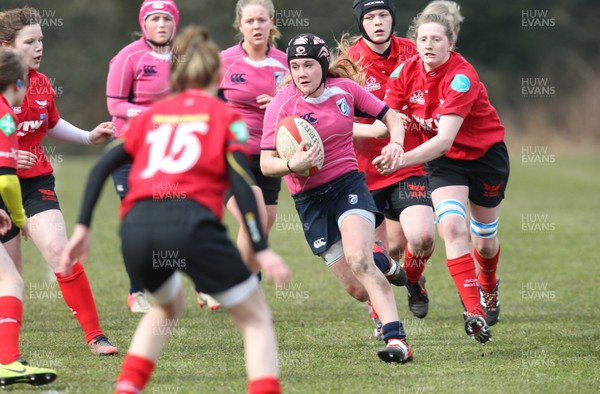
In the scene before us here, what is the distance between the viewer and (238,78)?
307 inches

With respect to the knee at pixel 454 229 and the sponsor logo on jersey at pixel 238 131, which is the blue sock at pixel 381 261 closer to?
the knee at pixel 454 229

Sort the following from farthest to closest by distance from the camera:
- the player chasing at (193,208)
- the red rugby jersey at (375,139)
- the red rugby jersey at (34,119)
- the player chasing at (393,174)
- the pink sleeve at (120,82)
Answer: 1. the pink sleeve at (120,82)
2. the red rugby jersey at (375,139)
3. the player chasing at (393,174)
4. the red rugby jersey at (34,119)
5. the player chasing at (193,208)

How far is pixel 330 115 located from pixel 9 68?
1963 millimetres

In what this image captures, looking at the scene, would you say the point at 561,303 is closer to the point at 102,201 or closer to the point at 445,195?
the point at 445,195

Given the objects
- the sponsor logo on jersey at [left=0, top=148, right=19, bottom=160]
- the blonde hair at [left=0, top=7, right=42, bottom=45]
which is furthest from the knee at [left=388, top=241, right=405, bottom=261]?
the sponsor logo on jersey at [left=0, top=148, right=19, bottom=160]

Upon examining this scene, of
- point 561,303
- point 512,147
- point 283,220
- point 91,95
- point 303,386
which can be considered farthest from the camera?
point 91,95

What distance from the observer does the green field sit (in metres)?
5.46

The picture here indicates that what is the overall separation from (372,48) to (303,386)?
3.05 m

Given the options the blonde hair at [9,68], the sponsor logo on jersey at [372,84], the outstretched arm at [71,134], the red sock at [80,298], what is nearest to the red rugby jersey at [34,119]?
the outstretched arm at [71,134]

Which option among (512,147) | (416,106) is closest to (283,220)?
(416,106)

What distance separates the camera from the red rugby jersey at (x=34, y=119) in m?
6.18

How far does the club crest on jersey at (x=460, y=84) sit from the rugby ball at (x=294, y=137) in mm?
1149

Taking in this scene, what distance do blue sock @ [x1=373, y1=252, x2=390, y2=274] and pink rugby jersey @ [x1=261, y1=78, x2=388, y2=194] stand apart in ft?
2.67

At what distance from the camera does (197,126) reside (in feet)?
13.7
